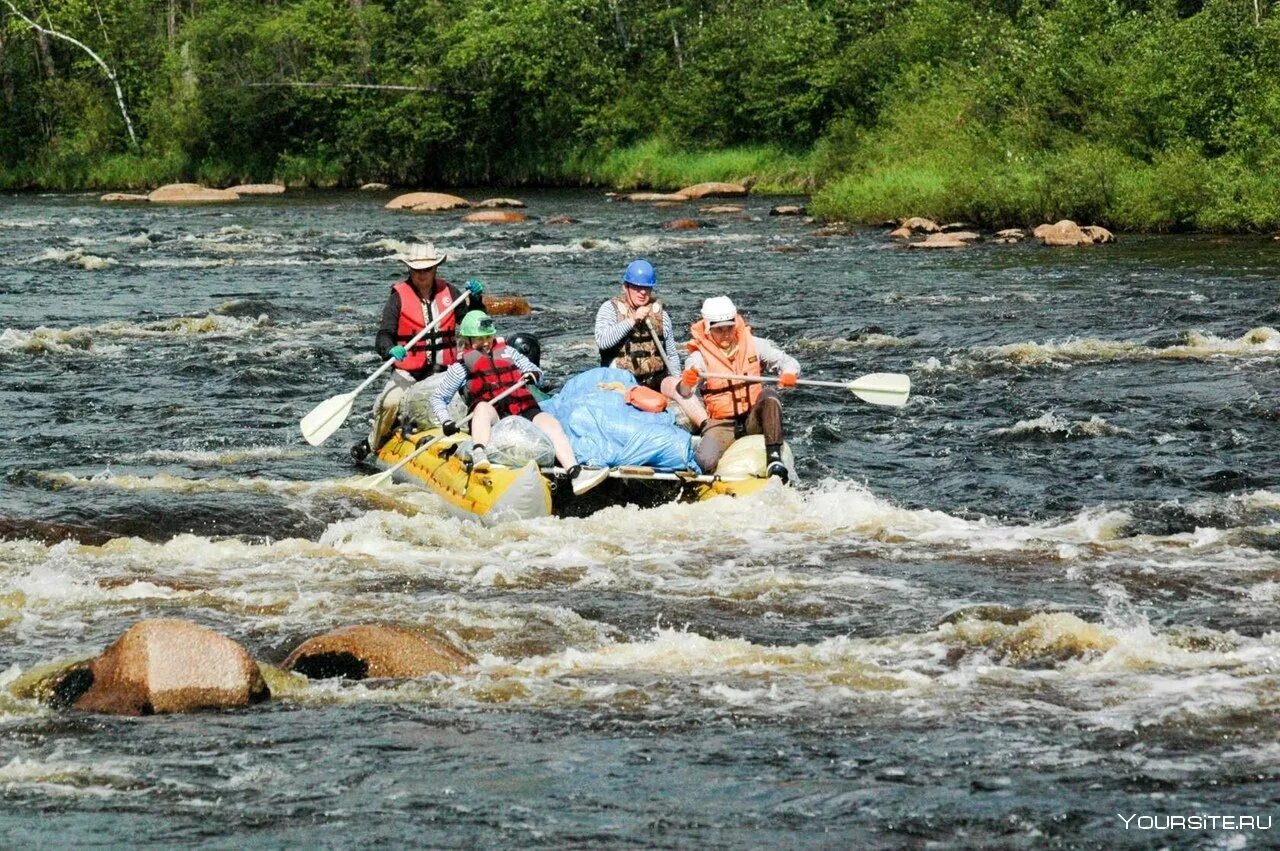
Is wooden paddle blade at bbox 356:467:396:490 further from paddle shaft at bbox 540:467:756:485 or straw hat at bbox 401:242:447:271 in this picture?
straw hat at bbox 401:242:447:271

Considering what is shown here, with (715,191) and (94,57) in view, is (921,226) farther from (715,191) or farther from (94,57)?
(94,57)

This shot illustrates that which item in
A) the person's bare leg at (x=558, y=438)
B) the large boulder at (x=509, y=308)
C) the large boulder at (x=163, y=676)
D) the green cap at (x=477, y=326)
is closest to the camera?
the large boulder at (x=163, y=676)

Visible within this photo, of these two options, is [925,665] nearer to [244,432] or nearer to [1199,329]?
[244,432]

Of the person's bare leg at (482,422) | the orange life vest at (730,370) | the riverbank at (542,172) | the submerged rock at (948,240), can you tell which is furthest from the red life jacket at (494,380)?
the riverbank at (542,172)

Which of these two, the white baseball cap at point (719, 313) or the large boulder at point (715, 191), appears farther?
the large boulder at point (715, 191)

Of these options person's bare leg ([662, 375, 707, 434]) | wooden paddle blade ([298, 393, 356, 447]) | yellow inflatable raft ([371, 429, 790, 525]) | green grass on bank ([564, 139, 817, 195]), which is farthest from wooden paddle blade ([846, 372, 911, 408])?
green grass on bank ([564, 139, 817, 195])

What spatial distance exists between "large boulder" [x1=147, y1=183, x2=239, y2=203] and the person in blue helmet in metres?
29.5

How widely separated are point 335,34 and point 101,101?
25.7ft

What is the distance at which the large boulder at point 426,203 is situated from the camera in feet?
114

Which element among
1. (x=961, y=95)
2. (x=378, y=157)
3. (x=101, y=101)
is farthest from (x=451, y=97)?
(x=961, y=95)

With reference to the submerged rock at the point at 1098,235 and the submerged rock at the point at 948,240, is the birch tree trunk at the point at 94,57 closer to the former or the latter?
the submerged rock at the point at 948,240

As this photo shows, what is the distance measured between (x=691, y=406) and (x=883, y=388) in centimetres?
132

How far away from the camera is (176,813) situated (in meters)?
5.54

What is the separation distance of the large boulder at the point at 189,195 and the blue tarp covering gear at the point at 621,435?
98.7 ft
